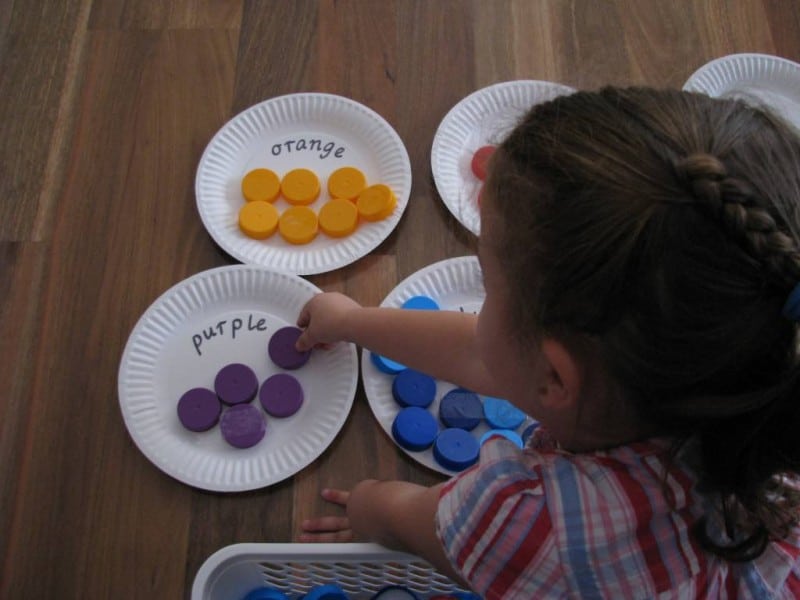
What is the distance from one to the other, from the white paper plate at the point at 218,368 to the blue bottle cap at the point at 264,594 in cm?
9

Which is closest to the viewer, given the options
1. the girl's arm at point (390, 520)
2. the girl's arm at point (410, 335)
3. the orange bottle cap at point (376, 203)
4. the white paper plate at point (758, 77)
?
the girl's arm at point (390, 520)

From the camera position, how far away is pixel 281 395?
2.27ft

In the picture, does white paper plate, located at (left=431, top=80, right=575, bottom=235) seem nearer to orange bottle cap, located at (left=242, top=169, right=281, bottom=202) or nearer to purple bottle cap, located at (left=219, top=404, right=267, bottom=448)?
orange bottle cap, located at (left=242, top=169, right=281, bottom=202)

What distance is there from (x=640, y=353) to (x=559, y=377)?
5cm

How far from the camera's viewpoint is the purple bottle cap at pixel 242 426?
67cm

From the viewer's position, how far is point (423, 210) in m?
0.80

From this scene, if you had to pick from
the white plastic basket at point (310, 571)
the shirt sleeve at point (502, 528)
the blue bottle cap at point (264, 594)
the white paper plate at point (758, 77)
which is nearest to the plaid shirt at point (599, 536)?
the shirt sleeve at point (502, 528)

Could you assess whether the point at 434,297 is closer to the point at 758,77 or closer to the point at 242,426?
the point at 242,426

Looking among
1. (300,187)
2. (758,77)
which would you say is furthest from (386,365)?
(758,77)

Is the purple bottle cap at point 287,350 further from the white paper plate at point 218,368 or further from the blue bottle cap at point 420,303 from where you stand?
the blue bottle cap at point 420,303

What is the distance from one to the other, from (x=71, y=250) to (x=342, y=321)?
0.35 m

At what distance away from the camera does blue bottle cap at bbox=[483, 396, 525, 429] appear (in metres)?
0.68

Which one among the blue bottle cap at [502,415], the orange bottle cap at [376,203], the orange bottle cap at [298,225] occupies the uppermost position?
the orange bottle cap at [376,203]

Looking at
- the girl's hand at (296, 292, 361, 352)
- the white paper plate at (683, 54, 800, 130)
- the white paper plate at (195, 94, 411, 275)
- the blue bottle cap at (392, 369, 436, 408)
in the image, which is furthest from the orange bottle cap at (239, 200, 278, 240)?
the white paper plate at (683, 54, 800, 130)
